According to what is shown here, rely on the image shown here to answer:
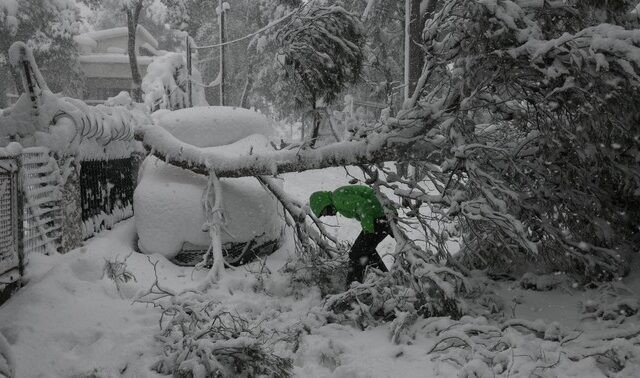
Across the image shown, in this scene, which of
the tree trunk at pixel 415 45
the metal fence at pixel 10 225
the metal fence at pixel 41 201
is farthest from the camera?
the tree trunk at pixel 415 45

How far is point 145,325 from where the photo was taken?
4023mm

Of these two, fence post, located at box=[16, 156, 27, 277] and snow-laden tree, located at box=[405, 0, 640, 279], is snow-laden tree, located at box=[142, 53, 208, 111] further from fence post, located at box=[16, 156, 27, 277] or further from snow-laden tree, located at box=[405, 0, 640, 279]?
snow-laden tree, located at box=[405, 0, 640, 279]

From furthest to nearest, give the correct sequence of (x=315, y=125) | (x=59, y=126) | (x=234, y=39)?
(x=234, y=39)
(x=315, y=125)
(x=59, y=126)

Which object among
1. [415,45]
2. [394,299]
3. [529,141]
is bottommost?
[394,299]

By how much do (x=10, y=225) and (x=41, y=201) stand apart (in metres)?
0.78

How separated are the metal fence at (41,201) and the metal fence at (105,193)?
0.95 m

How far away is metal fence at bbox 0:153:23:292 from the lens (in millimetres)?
4156

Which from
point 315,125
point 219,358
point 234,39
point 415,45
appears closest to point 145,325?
point 219,358

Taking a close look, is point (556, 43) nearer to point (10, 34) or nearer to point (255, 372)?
point (255, 372)

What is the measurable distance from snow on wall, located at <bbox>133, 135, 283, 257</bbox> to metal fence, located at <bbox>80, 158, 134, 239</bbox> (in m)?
0.82

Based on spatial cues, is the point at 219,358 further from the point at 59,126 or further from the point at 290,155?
the point at 59,126

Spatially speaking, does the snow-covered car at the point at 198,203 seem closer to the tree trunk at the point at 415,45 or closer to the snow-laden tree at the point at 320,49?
the snow-laden tree at the point at 320,49

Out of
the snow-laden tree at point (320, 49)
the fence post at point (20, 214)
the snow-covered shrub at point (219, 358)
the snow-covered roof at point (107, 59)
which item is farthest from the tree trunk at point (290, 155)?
the snow-covered roof at point (107, 59)

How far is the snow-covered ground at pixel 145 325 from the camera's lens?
3.28 m
